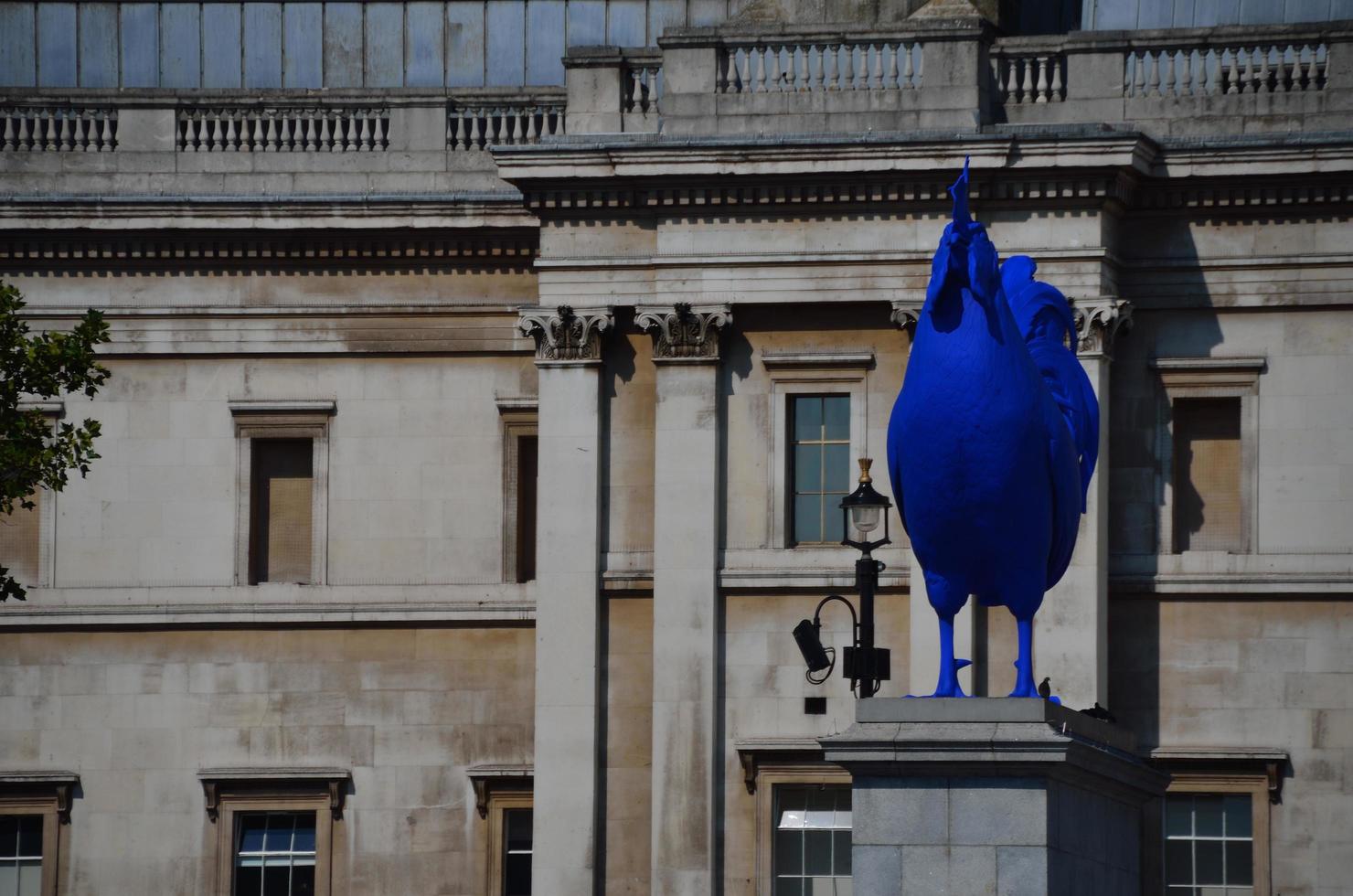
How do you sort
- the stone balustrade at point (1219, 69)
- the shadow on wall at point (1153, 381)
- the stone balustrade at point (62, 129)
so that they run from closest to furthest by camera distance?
1. the shadow on wall at point (1153, 381)
2. the stone balustrade at point (1219, 69)
3. the stone balustrade at point (62, 129)

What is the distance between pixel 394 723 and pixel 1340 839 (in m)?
11.5

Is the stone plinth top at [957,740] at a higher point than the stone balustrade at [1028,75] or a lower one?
lower

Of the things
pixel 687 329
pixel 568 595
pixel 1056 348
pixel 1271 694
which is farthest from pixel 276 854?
pixel 1056 348

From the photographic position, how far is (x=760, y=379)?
46.1 m

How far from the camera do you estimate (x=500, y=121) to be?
160ft

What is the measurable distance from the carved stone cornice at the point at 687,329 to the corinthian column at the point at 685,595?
0.01m

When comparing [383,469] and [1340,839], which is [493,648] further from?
[1340,839]

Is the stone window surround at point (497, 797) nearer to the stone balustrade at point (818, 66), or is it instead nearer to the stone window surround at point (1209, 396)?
the stone window surround at point (1209, 396)

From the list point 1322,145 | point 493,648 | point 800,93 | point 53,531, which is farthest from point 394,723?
point 1322,145

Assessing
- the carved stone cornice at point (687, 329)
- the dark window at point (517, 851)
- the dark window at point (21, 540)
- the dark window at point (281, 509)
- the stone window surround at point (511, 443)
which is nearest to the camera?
the carved stone cornice at point (687, 329)

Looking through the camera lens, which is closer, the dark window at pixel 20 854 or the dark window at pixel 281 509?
the dark window at pixel 20 854

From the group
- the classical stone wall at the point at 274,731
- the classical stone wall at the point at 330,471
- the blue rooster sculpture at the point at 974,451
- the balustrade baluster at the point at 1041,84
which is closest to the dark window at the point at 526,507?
the classical stone wall at the point at 330,471

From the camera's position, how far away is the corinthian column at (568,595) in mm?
45625

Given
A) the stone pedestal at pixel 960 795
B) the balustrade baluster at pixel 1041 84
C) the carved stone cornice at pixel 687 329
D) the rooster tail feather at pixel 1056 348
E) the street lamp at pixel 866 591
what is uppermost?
the balustrade baluster at pixel 1041 84
